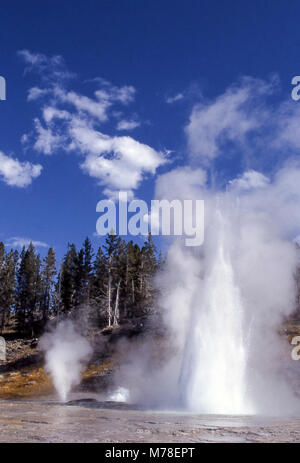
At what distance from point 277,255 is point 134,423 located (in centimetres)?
2540

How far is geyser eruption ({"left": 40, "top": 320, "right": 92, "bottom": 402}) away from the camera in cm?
3286

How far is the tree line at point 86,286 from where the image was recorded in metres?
54.6

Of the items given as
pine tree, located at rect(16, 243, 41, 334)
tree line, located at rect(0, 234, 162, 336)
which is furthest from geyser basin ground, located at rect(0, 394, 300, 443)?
pine tree, located at rect(16, 243, 41, 334)

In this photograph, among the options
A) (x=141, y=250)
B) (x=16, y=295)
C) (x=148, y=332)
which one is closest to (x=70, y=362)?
(x=148, y=332)

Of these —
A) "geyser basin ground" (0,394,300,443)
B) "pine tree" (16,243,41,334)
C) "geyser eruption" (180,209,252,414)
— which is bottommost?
"geyser basin ground" (0,394,300,443)

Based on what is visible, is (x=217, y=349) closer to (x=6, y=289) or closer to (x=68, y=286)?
(x=68, y=286)

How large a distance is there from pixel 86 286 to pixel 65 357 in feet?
77.9

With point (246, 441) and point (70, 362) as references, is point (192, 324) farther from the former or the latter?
point (70, 362)

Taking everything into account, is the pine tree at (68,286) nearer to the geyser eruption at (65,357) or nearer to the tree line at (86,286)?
the tree line at (86,286)

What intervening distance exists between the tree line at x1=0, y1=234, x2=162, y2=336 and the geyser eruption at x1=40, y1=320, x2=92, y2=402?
349 inches

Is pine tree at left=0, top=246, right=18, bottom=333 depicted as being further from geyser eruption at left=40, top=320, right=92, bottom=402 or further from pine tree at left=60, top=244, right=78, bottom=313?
geyser eruption at left=40, top=320, right=92, bottom=402

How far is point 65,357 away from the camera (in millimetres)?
37281

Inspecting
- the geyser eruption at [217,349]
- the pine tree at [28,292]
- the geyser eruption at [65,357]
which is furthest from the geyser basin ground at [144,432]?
the pine tree at [28,292]

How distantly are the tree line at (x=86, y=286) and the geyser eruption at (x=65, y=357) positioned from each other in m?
8.88
